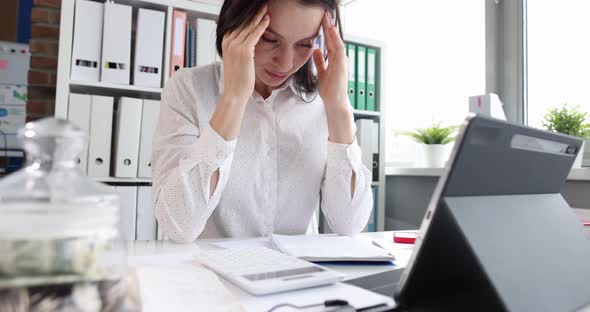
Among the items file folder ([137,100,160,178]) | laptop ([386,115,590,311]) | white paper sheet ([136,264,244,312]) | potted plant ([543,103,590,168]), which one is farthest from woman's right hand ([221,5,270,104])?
potted plant ([543,103,590,168])

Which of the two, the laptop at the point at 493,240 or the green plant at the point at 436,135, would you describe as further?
the green plant at the point at 436,135

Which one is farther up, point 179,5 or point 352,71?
point 179,5

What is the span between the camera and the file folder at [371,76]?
7.58ft

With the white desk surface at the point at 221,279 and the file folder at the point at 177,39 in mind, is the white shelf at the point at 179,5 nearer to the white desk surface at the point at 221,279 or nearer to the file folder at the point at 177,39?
the file folder at the point at 177,39

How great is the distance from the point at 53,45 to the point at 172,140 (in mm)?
1496

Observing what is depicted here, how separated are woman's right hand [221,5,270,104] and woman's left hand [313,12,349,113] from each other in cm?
21

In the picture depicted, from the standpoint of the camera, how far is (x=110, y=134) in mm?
1780

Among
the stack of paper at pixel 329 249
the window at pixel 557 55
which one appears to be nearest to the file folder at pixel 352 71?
the window at pixel 557 55

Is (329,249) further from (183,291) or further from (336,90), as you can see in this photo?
(336,90)

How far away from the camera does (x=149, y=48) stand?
6.11 feet

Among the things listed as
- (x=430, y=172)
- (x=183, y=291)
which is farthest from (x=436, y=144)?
(x=183, y=291)

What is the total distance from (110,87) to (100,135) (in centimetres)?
22

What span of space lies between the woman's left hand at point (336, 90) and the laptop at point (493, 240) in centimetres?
61

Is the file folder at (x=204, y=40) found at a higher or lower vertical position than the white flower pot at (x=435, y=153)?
higher
